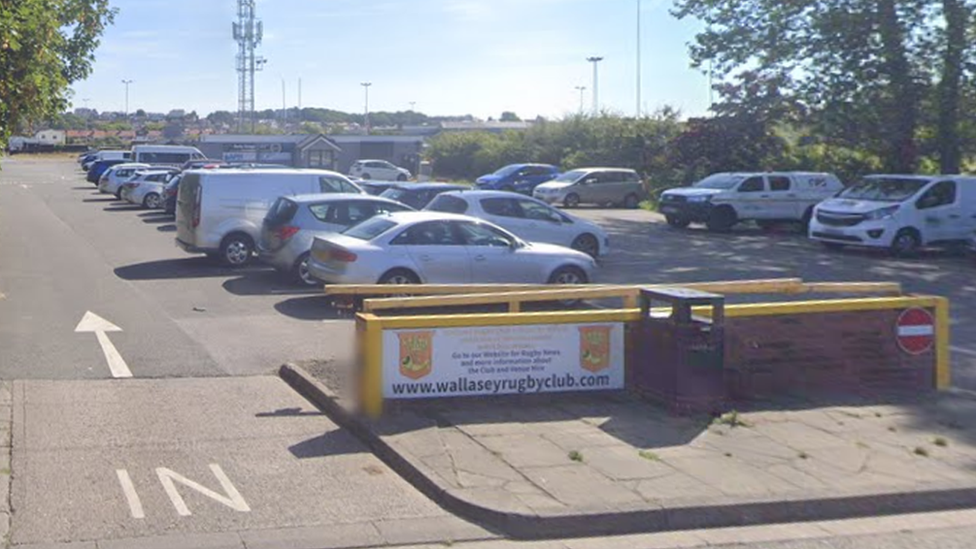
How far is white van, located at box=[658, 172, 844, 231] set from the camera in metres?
33.9

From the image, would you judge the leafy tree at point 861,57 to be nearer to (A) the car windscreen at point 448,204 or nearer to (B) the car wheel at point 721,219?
(B) the car wheel at point 721,219

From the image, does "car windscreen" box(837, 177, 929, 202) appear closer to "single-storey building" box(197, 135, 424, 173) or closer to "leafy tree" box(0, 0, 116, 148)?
"leafy tree" box(0, 0, 116, 148)

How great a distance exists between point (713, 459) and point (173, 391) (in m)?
5.29

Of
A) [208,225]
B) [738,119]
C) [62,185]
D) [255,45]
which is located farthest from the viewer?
[255,45]

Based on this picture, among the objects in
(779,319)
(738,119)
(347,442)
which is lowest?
(347,442)

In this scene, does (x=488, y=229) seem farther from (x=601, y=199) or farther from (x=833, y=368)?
(x=601, y=199)

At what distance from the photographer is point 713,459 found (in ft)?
30.7

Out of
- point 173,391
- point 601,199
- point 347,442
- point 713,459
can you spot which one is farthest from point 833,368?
point 601,199

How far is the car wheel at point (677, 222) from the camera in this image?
34.9 metres

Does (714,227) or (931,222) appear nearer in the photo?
(931,222)

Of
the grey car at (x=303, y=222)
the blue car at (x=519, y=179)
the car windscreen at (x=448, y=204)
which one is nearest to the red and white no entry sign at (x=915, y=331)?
the grey car at (x=303, y=222)

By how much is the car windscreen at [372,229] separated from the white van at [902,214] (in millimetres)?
13774

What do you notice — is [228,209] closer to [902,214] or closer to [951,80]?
[902,214]

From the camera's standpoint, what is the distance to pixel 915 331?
39.9ft
